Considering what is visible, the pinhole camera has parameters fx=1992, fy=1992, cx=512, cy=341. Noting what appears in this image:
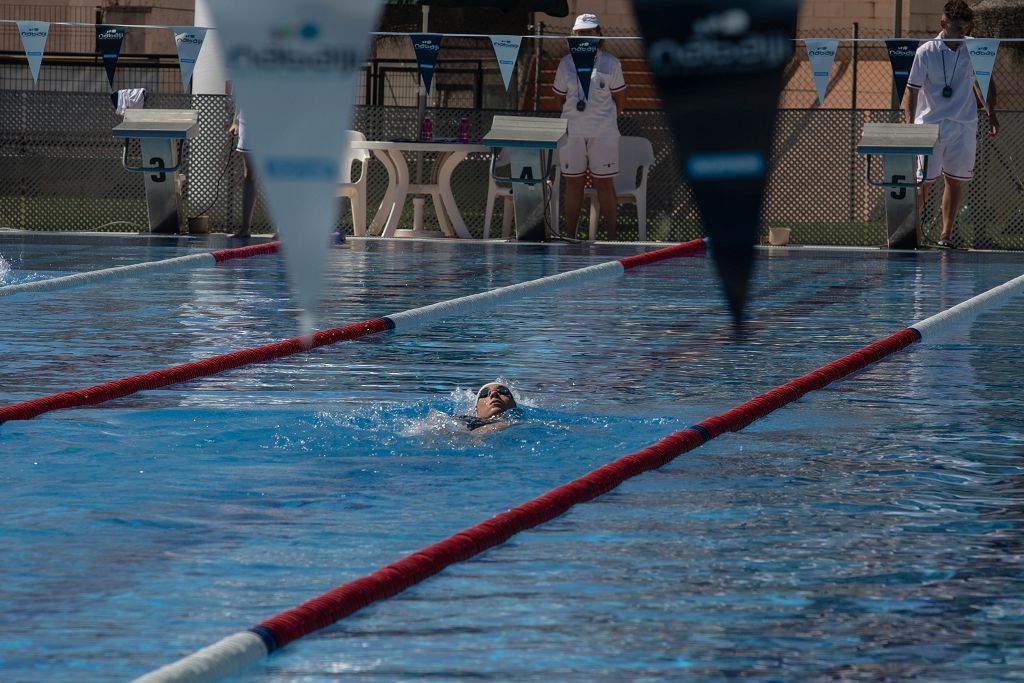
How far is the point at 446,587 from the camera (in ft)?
15.3

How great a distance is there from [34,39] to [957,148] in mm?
8095

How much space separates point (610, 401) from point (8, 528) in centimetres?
321

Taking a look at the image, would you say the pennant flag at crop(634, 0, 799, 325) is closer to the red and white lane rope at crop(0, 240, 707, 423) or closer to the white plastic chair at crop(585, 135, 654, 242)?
the red and white lane rope at crop(0, 240, 707, 423)

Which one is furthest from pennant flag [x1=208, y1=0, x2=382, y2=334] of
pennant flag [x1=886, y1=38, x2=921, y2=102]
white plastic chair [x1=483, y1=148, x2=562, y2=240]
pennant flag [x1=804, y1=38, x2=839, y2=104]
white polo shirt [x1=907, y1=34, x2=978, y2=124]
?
white plastic chair [x1=483, y1=148, x2=562, y2=240]

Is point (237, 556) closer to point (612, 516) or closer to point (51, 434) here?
point (612, 516)

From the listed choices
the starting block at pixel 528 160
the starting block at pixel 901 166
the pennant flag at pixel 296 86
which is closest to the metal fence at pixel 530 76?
the starting block at pixel 528 160

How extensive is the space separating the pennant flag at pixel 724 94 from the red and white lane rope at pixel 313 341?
304 cm

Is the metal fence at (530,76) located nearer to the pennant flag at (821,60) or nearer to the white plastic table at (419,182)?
the white plastic table at (419,182)

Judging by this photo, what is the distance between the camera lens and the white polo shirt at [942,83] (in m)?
15.9

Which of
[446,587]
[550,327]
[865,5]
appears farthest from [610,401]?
[865,5]

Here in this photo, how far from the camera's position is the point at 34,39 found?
58.1 feet

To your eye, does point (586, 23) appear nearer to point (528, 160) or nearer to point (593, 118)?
point (593, 118)

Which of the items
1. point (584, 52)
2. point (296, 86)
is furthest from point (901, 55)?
point (296, 86)

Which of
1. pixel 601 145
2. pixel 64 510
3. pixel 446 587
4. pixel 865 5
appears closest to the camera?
pixel 446 587
